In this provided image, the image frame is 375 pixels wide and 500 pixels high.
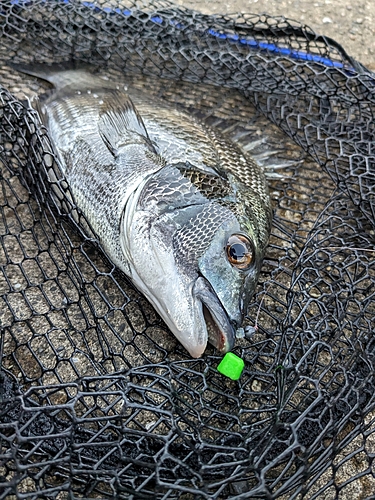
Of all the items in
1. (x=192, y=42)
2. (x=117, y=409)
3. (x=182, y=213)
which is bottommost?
(x=117, y=409)

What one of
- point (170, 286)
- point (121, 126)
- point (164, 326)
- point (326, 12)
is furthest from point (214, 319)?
point (326, 12)

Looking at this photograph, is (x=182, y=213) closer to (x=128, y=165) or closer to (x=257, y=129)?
(x=128, y=165)

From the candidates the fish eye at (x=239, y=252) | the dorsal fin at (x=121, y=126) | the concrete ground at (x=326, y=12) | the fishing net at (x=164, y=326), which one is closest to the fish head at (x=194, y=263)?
the fish eye at (x=239, y=252)

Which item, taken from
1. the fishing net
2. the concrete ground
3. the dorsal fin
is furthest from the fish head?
the concrete ground

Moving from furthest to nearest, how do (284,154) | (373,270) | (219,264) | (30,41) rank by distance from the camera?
(30,41) < (284,154) < (373,270) < (219,264)

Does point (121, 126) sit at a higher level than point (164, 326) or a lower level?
higher

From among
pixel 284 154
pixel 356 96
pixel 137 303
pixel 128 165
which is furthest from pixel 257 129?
pixel 137 303

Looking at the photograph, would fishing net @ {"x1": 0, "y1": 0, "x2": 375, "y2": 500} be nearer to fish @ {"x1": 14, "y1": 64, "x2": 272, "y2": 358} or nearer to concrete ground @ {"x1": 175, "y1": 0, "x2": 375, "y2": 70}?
fish @ {"x1": 14, "y1": 64, "x2": 272, "y2": 358}

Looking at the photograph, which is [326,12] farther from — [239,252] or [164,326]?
[164,326]
